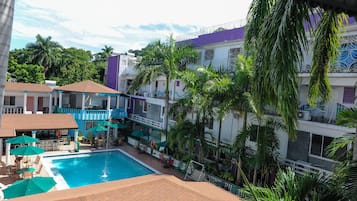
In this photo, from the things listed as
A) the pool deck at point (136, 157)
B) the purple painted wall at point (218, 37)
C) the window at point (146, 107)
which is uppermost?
the purple painted wall at point (218, 37)

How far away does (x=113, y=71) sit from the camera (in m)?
37.7

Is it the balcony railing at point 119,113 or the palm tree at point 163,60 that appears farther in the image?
the balcony railing at point 119,113

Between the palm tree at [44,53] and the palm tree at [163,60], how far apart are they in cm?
3020

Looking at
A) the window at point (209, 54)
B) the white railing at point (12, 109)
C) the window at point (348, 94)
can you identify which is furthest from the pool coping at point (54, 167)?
the window at point (348, 94)

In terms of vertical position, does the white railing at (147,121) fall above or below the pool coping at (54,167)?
above

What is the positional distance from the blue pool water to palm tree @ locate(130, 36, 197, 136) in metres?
4.74

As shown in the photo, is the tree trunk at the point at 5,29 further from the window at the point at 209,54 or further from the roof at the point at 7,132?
Result: the window at the point at 209,54

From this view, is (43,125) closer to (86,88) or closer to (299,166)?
(86,88)

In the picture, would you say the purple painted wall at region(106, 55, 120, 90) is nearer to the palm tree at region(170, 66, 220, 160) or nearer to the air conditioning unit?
the palm tree at region(170, 66, 220, 160)

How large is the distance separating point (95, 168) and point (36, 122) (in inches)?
292

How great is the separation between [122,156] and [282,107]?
22.2 meters

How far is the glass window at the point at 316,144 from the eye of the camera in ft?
51.3

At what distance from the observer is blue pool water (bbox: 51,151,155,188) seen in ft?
63.2

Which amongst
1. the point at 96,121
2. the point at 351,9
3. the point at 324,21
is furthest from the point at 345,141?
the point at 96,121
